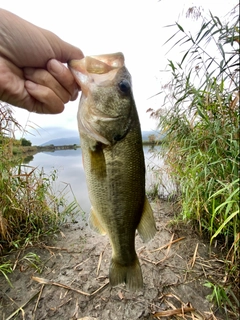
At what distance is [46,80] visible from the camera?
5.09 feet

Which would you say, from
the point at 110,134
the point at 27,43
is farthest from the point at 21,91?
the point at 110,134

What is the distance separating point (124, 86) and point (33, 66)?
2.08 ft

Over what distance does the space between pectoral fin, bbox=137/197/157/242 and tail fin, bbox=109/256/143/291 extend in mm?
348

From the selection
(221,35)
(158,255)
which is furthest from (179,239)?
(221,35)

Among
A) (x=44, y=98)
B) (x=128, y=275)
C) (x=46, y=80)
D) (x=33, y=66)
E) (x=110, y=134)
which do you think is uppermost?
(x=33, y=66)

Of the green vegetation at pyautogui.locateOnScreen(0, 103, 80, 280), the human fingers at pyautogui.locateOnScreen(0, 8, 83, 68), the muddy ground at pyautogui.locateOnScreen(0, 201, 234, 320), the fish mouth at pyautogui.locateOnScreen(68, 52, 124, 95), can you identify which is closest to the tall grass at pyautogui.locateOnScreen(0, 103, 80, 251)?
the green vegetation at pyautogui.locateOnScreen(0, 103, 80, 280)

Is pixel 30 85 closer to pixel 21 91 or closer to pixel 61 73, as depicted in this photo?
pixel 21 91

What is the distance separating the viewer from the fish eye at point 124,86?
1444 millimetres

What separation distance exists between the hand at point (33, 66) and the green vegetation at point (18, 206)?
2075mm

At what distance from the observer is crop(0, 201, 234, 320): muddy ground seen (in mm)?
2467

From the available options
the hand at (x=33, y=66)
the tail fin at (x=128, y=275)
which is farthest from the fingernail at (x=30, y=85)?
the tail fin at (x=128, y=275)

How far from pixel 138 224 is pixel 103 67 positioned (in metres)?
1.05

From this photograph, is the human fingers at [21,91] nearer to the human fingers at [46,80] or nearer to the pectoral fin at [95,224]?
the human fingers at [46,80]

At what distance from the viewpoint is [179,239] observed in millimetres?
3523
